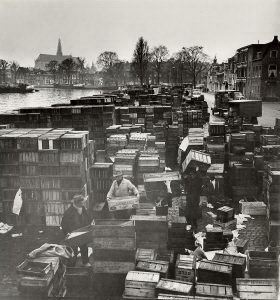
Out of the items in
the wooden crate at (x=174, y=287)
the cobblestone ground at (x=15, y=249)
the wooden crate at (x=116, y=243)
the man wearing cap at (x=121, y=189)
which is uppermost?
the man wearing cap at (x=121, y=189)

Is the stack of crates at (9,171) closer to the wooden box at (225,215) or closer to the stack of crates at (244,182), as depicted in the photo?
the wooden box at (225,215)

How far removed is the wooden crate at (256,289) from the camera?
6.60 m

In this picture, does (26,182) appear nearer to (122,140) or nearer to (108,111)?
(122,140)

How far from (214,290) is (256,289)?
819 mm

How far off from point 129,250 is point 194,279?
57.1 inches

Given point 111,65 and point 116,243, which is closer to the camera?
point 116,243

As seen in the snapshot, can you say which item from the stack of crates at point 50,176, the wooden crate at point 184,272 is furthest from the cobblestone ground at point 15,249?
the wooden crate at point 184,272

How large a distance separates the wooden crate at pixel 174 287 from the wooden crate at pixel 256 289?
0.98 meters

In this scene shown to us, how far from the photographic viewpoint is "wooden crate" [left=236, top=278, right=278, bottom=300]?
660 centimetres

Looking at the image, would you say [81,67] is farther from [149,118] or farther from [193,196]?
[193,196]

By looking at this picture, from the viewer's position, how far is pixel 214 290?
6.60m

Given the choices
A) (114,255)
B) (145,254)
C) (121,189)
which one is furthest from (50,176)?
Answer: (145,254)

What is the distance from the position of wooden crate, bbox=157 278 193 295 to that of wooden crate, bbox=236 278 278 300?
978 millimetres

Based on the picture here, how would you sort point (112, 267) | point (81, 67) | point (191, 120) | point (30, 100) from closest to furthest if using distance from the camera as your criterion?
point (112, 267) → point (191, 120) → point (30, 100) → point (81, 67)
